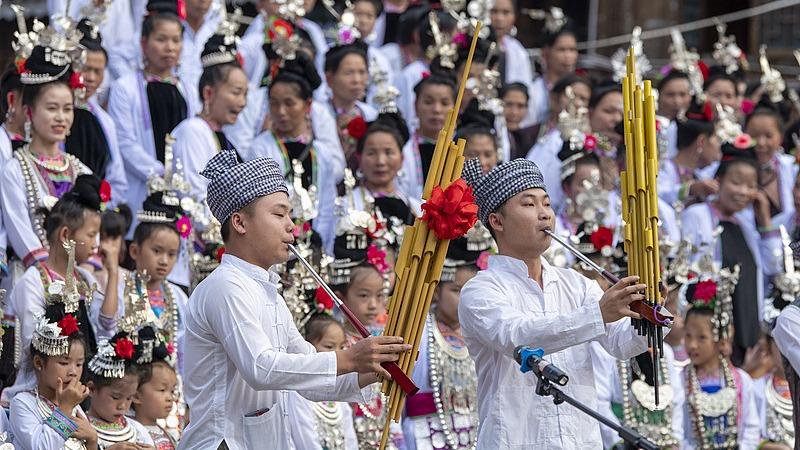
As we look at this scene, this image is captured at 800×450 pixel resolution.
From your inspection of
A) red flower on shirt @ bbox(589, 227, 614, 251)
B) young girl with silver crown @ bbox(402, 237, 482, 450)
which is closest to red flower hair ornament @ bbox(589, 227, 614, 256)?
red flower on shirt @ bbox(589, 227, 614, 251)

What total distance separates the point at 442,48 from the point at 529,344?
5.98 m

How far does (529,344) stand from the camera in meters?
5.84

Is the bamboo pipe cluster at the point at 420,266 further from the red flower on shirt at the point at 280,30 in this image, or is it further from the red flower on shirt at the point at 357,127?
the red flower on shirt at the point at 280,30

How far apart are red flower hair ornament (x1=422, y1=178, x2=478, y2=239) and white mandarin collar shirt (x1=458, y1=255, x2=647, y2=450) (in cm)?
54

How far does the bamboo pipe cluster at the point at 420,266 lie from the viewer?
5594mm

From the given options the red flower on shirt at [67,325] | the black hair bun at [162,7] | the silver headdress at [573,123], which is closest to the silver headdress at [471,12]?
the silver headdress at [573,123]

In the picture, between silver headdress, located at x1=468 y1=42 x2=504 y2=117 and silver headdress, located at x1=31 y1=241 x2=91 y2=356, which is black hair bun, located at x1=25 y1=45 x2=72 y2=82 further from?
silver headdress, located at x1=468 y1=42 x2=504 y2=117

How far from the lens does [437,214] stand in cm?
557

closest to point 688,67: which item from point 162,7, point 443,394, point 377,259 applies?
point 162,7

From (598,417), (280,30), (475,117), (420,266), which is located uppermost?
(280,30)

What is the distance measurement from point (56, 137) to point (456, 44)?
410 centimetres

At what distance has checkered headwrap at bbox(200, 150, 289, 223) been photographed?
5.75 meters

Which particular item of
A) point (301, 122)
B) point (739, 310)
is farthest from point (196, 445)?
point (739, 310)

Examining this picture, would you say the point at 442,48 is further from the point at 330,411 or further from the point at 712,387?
the point at 330,411
